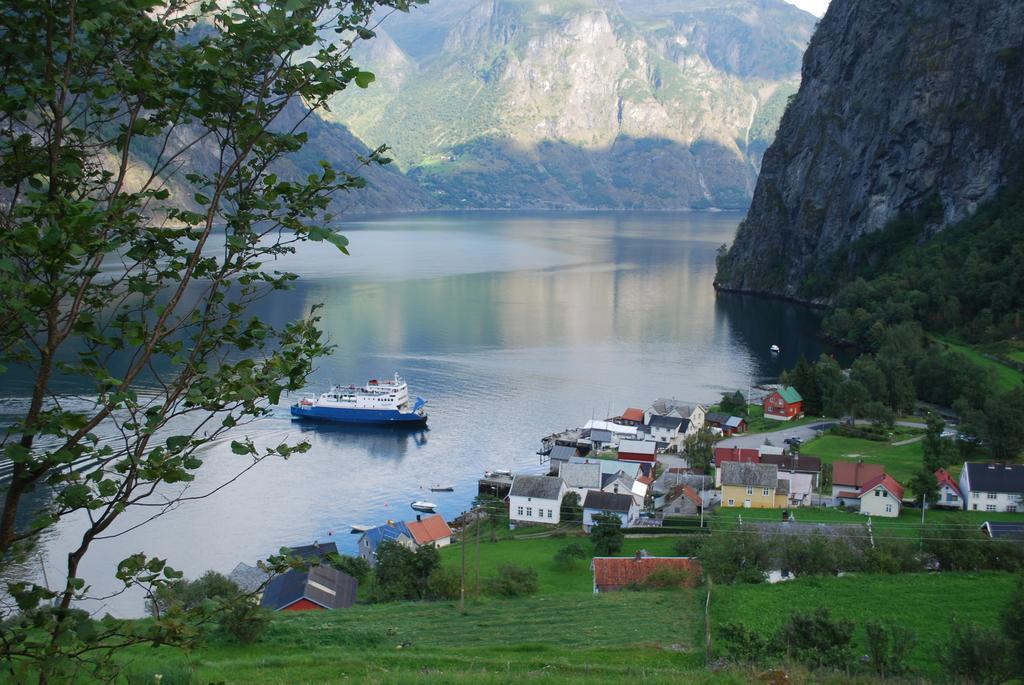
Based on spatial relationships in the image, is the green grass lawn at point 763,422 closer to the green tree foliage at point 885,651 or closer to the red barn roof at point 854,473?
the red barn roof at point 854,473

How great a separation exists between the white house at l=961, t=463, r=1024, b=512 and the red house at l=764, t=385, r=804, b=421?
14.6m

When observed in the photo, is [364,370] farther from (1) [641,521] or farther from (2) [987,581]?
(2) [987,581]

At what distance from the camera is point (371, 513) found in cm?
3120

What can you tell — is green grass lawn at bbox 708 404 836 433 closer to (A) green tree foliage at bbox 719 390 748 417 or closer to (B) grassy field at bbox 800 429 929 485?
(A) green tree foliage at bbox 719 390 748 417

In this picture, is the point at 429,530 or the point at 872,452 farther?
the point at 872,452

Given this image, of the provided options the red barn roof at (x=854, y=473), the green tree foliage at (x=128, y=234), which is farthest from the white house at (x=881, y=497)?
the green tree foliage at (x=128, y=234)

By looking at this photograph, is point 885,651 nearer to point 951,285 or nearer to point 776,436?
point 776,436

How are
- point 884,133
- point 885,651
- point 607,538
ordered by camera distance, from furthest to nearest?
point 884,133 → point 607,538 → point 885,651

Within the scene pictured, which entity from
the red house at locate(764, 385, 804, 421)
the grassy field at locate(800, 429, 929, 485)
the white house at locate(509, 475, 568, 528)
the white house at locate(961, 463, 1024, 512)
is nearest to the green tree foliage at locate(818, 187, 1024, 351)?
the red house at locate(764, 385, 804, 421)

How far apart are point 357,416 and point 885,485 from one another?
2504 centimetres

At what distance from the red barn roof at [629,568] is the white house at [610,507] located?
669 centimetres

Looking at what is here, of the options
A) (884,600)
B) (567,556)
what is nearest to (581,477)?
(567,556)

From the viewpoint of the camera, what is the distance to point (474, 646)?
14.2m

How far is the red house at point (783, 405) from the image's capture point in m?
43.0
